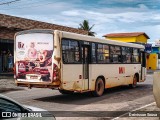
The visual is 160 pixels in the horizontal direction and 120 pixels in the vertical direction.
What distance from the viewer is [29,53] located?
14.7 m

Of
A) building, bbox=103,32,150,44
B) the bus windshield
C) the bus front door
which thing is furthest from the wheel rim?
building, bbox=103,32,150,44

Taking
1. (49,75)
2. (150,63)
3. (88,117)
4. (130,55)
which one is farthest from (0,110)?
(150,63)

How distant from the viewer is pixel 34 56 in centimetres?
1451

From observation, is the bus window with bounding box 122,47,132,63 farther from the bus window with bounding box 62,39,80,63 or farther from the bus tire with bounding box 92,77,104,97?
the bus window with bounding box 62,39,80,63

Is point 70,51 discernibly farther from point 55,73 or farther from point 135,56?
point 135,56

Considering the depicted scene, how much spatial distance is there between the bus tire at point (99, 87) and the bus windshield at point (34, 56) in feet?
11.1

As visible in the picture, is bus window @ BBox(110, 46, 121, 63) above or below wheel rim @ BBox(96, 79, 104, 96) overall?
above

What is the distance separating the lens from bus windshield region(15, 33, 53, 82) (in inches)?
556

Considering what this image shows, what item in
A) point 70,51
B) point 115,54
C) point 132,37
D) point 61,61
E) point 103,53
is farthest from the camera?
point 132,37

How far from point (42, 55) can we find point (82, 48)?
2118mm

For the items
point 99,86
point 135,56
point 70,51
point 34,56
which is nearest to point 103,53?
point 99,86

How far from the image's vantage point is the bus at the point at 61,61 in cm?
1401

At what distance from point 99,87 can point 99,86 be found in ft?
0.17

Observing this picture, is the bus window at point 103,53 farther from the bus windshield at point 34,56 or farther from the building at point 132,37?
the building at point 132,37
